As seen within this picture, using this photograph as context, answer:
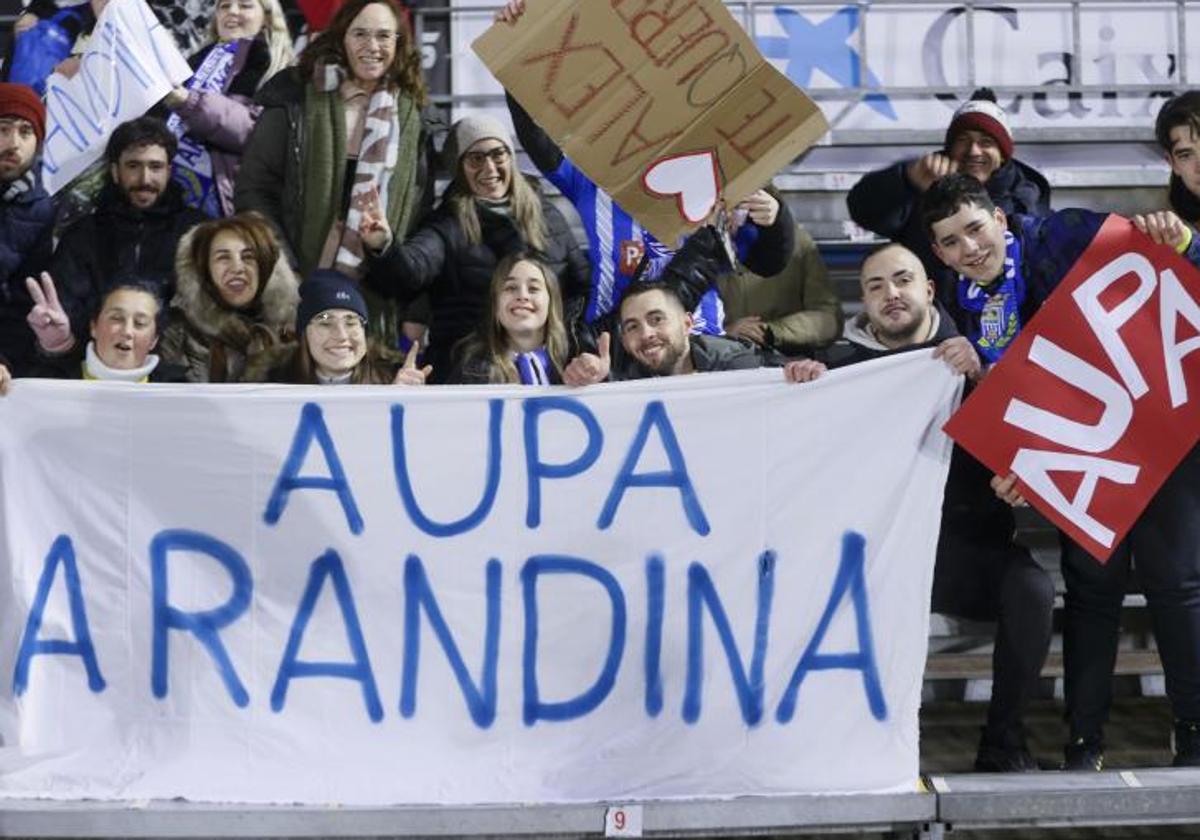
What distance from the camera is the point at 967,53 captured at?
30.4ft

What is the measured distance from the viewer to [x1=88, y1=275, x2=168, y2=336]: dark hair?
19.1 ft

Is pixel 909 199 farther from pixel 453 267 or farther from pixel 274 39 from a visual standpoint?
pixel 274 39

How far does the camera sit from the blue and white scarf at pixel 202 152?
713 centimetres

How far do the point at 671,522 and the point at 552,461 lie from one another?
1.05ft

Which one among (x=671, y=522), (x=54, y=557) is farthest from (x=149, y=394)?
(x=671, y=522)

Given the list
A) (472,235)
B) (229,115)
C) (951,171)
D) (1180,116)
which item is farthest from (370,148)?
(1180,116)

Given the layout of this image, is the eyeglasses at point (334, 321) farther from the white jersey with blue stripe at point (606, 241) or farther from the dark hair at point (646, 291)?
the white jersey with blue stripe at point (606, 241)

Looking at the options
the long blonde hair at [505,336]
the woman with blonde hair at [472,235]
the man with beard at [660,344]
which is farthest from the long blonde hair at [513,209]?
the man with beard at [660,344]

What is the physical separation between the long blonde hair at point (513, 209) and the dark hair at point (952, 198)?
1337mm

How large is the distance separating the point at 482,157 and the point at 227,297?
93cm

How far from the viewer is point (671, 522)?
5.26 meters

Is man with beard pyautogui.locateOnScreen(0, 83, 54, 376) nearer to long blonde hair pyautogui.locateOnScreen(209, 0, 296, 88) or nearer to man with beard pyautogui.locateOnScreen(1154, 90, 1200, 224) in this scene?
long blonde hair pyautogui.locateOnScreen(209, 0, 296, 88)

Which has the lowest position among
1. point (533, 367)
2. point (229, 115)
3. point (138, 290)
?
point (533, 367)

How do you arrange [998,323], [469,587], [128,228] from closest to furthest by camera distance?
[469,587], [998,323], [128,228]
